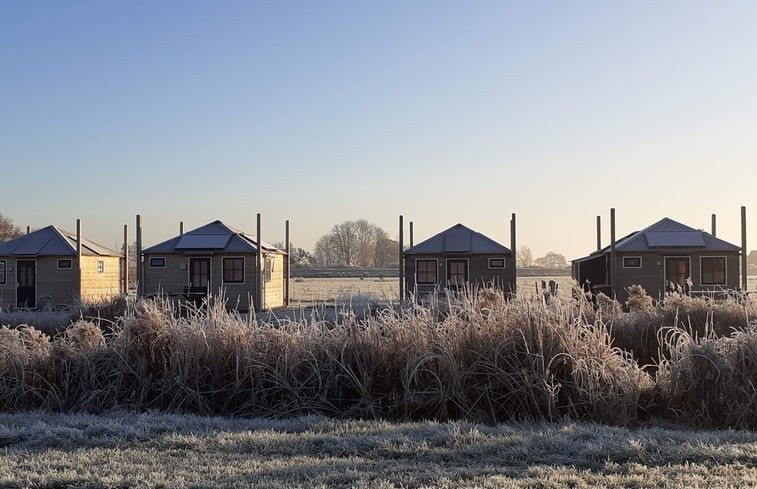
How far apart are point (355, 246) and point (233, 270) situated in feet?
191

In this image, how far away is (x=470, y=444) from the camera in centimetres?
530

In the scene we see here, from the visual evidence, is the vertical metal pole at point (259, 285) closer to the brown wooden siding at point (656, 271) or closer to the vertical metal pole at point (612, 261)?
the vertical metal pole at point (612, 261)

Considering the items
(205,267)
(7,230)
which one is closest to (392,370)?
(205,267)

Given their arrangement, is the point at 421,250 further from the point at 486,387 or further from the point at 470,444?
the point at 470,444

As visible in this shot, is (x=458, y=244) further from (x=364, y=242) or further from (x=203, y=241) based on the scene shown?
(x=364, y=242)

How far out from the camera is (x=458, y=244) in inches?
1116

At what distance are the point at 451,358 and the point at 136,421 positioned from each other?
10.0ft

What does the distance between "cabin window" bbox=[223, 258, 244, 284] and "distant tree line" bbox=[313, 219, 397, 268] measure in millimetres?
54506

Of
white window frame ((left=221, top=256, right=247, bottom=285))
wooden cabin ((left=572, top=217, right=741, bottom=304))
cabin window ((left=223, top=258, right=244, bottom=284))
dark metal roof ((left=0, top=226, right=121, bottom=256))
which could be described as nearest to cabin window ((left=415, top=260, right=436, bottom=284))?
wooden cabin ((left=572, top=217, right=741, bottom=304))

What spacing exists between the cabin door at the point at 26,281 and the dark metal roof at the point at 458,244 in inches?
560

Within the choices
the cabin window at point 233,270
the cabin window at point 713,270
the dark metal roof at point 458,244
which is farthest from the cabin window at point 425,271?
the cabin window at point 713,270

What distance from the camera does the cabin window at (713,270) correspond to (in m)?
27.0

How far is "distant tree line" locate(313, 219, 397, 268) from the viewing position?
83.2 m

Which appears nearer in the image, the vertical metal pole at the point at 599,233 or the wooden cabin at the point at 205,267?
the wooden cabin at the point at 205,267
